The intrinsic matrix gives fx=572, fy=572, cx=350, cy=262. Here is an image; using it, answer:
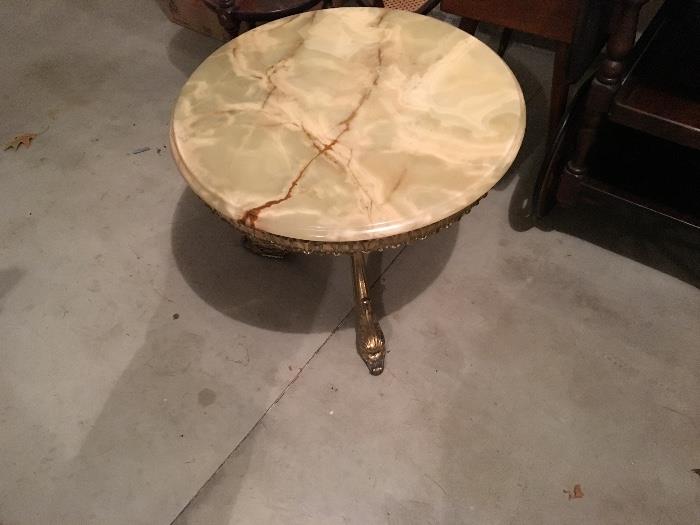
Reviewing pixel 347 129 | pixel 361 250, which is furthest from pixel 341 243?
pixel 347 129

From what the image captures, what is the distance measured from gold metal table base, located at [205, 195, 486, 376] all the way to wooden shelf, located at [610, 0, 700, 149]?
415mm

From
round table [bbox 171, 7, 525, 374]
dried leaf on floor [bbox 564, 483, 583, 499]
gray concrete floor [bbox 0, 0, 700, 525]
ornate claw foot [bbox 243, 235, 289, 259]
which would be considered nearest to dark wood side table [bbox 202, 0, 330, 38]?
round table [bbox 171, 7, 525, 374]

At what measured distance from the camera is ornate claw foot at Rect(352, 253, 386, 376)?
116cm

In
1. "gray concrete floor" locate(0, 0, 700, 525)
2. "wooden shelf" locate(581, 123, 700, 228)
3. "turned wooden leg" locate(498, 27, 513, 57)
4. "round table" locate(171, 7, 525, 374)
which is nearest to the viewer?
"round table" locate(171, 7, 525, 374)

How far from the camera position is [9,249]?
145 centimetres

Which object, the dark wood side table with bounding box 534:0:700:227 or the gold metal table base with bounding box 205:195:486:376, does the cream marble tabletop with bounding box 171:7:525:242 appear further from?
the dark wood side table with bounding box 534:0:700:227

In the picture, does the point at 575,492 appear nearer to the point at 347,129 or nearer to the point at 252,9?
the point at 347,129

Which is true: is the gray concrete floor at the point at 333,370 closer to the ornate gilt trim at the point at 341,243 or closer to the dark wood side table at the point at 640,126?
the dark wood side table at the point at 640,126

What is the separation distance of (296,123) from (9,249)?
958 millimetres

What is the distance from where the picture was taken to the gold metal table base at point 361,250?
2.74ft

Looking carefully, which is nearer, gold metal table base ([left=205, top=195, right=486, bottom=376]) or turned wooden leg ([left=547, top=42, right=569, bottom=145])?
gold metal table base ([left=205, top=195, right=486, bottom=376])

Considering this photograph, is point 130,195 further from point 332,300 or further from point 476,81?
point 476,81

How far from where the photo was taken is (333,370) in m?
1.20

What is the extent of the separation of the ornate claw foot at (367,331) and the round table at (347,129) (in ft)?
0.23
